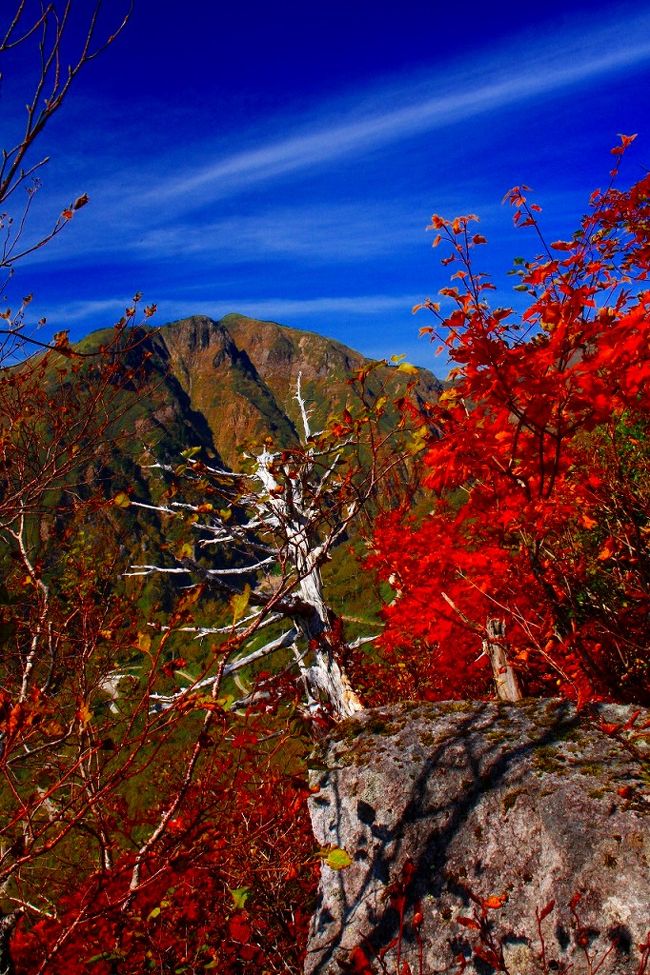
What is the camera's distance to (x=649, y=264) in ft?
24.5

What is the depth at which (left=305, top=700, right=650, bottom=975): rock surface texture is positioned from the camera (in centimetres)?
291

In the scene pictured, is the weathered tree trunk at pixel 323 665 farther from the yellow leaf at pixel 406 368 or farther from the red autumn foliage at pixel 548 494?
the yellow leaf at pixel 406 368

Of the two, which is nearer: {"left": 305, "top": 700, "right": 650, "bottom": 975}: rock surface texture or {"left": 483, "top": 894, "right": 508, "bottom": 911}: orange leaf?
{"left": 305, "top": 700, "right": 650, "bottom": 975}: rock surface texture

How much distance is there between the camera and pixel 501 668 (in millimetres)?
7008

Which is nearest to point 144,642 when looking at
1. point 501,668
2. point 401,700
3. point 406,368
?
point 406,368

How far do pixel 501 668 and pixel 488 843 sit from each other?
378 cm

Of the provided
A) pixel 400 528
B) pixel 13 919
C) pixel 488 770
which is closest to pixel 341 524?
pixel 488 770

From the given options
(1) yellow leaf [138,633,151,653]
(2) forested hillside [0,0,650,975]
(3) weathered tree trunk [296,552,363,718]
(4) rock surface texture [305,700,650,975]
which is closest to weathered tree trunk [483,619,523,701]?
(2) forested hillside [0,0,650,975]

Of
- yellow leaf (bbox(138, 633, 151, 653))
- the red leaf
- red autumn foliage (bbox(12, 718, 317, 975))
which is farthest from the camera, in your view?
red autumn foliage (bbox(12, 718, 317, 975))

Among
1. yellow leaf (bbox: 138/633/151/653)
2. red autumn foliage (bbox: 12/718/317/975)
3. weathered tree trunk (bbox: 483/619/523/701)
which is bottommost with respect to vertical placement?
red autumn foliage (bbox: 12/718/317/975)

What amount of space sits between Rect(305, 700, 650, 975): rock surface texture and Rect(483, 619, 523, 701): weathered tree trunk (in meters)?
2.48

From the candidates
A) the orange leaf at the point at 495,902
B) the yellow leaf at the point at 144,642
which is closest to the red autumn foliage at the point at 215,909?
the orange leaf at the point at 495,902

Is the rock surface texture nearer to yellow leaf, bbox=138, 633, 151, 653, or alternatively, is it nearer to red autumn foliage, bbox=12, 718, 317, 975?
red autumn foliage, bbox=12, 718, 317, 975

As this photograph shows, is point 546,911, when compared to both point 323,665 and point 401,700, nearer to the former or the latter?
point 401,700
